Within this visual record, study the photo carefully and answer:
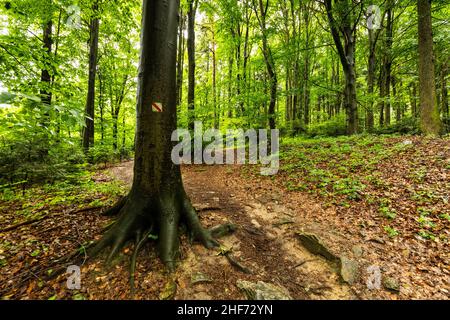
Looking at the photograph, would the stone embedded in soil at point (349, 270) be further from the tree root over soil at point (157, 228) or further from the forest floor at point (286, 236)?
the tree root over soil at point (157, 228)

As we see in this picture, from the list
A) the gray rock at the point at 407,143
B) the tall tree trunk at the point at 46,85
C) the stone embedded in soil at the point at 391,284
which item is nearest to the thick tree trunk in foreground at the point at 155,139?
the tall tree trunk at the point at 46,85

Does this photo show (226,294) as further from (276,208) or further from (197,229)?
(276,208)

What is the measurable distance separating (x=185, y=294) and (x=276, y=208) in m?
2.98

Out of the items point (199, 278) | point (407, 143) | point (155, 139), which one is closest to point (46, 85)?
point (155, 139)

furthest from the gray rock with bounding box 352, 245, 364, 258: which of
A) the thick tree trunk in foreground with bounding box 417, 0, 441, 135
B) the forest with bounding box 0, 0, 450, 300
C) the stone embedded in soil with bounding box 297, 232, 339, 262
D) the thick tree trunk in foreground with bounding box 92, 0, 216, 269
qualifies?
the thick tree trunk in foreground with bounding box 417, 0, 441, 135

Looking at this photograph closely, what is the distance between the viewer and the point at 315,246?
3.36 meters

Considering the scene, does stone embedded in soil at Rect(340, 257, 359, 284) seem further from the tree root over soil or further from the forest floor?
the tree root over soil

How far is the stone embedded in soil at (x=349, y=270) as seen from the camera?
275 centimetres

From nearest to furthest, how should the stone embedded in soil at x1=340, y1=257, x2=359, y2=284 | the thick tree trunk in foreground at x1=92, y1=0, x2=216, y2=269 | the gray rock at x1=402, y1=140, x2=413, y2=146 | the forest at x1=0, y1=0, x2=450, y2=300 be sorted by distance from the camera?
the forest at x1=0, y1=0, x2=450, y2=300 → the stone embedded in soil at x1=340, y1=257, x2=359, y2=284 → the thick tree trunk in foreground at x1=92, y1=0, x2=216, y2=269 → the gray rock at x1=402, y1=140, x2=413, y2=146

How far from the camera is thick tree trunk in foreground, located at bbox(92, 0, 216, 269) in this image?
312 centimetres

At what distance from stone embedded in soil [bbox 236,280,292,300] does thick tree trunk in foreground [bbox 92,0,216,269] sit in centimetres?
83

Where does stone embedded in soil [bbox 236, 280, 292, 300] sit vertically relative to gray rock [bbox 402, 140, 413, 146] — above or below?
below

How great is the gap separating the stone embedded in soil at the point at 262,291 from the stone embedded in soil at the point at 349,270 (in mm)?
905
